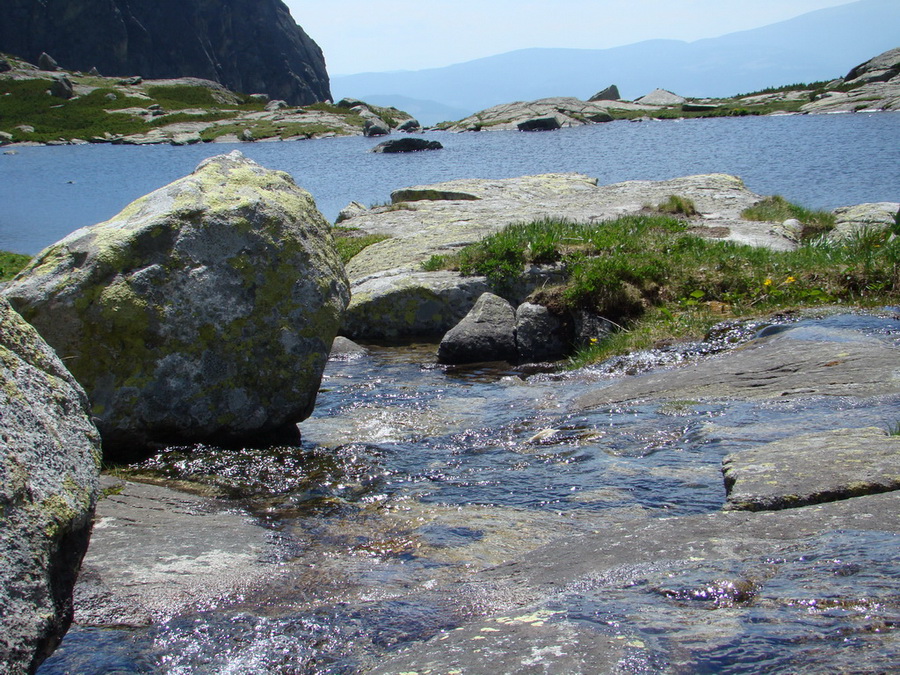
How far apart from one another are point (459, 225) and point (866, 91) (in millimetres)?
83974

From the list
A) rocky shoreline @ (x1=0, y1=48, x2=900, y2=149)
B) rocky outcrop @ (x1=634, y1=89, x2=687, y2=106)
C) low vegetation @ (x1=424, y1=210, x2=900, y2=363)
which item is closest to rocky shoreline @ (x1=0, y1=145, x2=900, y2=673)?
low vegetation @ (x1=424, y1=210, x2=900, y2=363)

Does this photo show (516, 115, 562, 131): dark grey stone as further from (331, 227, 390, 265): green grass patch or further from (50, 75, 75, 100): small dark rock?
(331, 227, 390, 265): green grass patch

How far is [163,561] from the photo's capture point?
4.93m

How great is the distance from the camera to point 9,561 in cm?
319

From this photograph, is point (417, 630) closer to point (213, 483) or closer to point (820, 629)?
point (820, 629)

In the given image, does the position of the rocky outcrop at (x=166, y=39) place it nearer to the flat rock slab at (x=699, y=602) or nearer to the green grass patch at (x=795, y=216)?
the green grass patch at (x=795, y=216)

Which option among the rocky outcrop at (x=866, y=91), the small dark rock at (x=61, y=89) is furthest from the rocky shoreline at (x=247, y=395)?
the small dark rock at (x=61, y=89)

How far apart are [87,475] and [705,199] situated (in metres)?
20.4

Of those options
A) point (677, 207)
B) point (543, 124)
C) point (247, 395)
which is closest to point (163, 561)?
point (247, 395)

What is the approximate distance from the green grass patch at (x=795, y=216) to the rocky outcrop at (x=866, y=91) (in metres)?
65.6

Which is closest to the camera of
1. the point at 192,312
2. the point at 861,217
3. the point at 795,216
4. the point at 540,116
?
the point at 192,312

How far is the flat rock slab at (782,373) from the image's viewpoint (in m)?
7.40

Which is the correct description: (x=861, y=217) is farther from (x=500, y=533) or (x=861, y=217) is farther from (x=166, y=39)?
(x=166, y=39)

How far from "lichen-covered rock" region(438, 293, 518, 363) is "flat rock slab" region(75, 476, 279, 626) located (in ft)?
21.1
